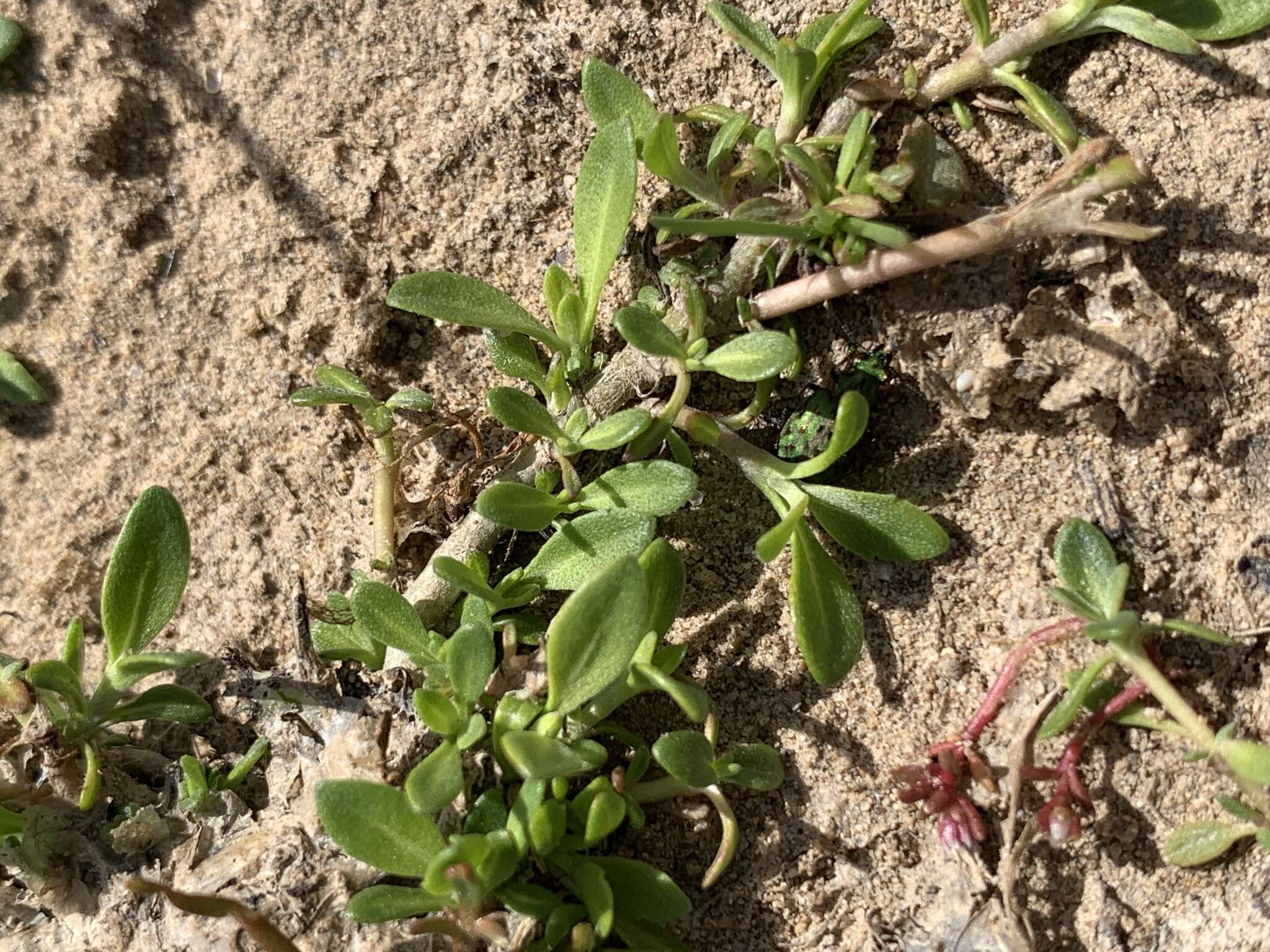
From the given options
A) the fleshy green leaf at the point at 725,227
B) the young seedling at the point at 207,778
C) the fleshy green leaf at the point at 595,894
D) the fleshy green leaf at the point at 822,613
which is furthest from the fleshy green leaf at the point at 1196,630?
the young seedling at the point at 207,778

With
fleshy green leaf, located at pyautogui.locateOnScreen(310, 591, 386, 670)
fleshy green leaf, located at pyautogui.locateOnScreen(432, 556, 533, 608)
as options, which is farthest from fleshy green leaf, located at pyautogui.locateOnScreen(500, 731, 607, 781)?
fleshy green leaf, located at pyautogui.locateOnScreen(310, 591, 386, 670)

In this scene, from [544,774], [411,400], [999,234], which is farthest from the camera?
[411,400]

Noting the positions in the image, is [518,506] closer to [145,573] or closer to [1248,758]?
[145,573]

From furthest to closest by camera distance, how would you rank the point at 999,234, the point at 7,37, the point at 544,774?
the point at 7,37 < the point at 999,234 < the point at 544,774

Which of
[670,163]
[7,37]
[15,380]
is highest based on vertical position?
[7,37]

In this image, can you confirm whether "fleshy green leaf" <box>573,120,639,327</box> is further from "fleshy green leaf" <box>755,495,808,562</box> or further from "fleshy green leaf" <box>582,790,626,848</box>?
"fleshy green leaf" <box>582,790,626,848</box>

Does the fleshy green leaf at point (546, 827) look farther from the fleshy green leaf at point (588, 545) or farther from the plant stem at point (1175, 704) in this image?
the plant stem at point (1175, 704)

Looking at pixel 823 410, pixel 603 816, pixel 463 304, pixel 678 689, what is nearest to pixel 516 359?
pixel 463 304
